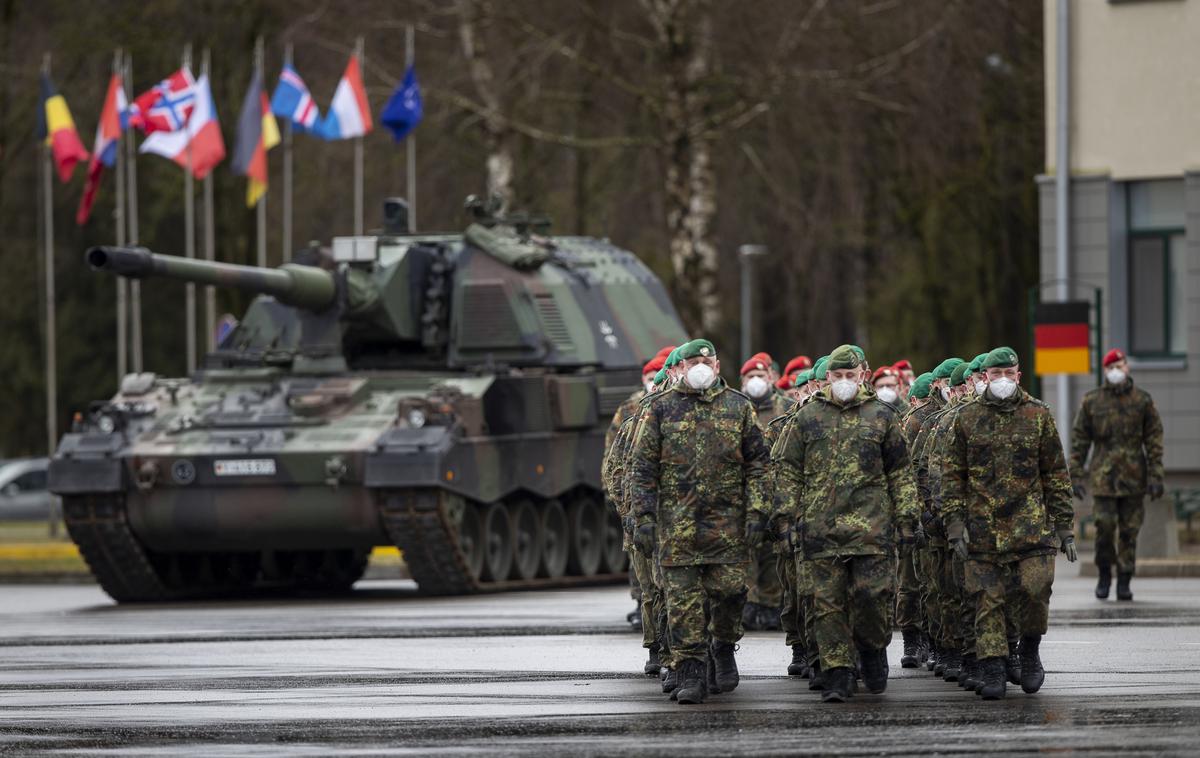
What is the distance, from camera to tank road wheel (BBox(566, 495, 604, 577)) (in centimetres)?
2630

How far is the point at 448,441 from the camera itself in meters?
23.2

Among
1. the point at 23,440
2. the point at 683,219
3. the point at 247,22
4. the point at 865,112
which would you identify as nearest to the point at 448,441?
the point at 683,219

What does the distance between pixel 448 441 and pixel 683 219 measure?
38.8 feet

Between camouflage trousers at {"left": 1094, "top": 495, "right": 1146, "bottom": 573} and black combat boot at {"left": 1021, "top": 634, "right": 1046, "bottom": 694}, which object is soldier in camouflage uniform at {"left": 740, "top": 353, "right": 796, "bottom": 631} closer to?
black combat boot at {"left": 1021, "top": 634, "right": 1046, "bottom": 694}

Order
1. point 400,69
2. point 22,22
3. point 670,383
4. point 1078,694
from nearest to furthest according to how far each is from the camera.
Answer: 1. point 1078,694
2. point 670,383
3. point 400,69
4. point 22,22

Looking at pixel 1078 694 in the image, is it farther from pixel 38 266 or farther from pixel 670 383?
pixel 38 266

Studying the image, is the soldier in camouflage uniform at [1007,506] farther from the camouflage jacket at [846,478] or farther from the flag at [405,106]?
the flag at [405,106]

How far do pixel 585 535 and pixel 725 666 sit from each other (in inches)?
507

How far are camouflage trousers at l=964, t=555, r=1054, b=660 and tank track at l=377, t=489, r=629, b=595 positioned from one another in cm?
972

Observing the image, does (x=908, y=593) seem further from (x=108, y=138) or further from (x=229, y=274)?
(x=108, y=138)

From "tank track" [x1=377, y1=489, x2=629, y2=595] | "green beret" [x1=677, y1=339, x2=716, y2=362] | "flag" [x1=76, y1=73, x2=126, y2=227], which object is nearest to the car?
"flag" [x1=76, y1=73, x2=126, y2=227]

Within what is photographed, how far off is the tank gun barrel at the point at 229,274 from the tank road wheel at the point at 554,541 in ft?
9.23

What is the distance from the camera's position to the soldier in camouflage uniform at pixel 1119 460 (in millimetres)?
20562

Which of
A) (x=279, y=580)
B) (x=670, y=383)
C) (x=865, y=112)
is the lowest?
(x=279, y=580)
